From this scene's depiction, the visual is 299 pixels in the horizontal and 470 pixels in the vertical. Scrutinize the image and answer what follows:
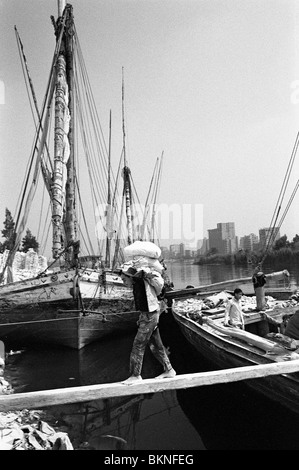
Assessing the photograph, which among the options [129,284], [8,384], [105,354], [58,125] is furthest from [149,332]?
[58,125]

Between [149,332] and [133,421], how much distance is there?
4069 mm

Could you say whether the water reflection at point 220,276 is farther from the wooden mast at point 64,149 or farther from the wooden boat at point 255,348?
the wooden boat at point 255,348

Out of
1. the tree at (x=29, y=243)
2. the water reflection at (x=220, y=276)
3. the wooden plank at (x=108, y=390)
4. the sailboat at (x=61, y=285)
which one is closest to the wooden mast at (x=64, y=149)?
the sailboat at (x=61, y=285)

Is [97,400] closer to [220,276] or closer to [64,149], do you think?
[64,149]

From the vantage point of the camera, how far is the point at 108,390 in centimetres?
403

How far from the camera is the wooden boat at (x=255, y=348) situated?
18.7 feet

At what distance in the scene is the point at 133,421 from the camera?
7.28 metres

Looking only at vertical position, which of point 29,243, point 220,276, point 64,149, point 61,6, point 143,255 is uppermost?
point 61,6


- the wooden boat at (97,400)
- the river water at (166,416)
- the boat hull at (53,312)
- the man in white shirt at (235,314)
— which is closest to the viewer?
the river water at (166,416)

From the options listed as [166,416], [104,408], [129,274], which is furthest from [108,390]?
[104,408]

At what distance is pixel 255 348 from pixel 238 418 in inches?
69.6
